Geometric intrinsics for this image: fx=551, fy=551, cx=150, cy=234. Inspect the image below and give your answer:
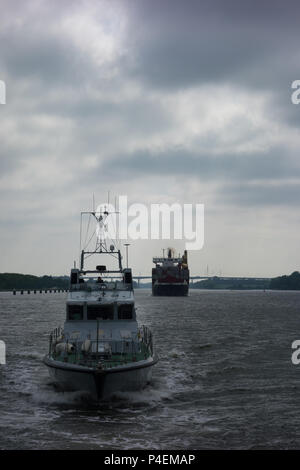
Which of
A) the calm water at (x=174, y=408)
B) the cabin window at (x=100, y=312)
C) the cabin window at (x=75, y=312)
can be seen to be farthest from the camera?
the cabin window at (x=75, y=312)

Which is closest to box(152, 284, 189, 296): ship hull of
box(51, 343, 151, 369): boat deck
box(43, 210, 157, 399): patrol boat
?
box(43, 210, 157, 399): patrol boat

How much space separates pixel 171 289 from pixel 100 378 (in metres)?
170

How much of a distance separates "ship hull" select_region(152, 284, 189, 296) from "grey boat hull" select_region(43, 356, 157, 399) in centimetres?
16631

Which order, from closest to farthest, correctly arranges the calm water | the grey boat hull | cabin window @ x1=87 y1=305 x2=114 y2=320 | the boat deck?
the calm water
the grey boat hull
the boat deck
cabin window @ x1=87 y1=305 x2=114 y2=320

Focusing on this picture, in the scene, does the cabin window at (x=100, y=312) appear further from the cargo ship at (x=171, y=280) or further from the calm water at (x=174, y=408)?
the cargo ship at (x=171, y=280)

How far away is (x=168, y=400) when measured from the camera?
24.7 m

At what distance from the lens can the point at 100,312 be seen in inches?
1093

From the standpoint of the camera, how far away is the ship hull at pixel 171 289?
190 metres

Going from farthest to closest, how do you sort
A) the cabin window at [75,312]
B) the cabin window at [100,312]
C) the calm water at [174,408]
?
1. the cabin window at [75,312]
2. the cabin window at [100,312]
3. the calm water at [174,408]

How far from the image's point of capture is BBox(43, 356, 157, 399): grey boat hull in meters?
22.0

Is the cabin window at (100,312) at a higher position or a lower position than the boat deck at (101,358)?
higher

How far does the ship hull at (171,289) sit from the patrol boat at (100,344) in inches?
6262

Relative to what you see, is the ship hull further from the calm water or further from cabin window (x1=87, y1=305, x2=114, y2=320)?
cabin window (x1=87, y1=305, x2=114, y2=320)

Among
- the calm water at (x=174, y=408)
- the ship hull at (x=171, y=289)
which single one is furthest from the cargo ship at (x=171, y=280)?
the calm water at (x=174, y=408)
